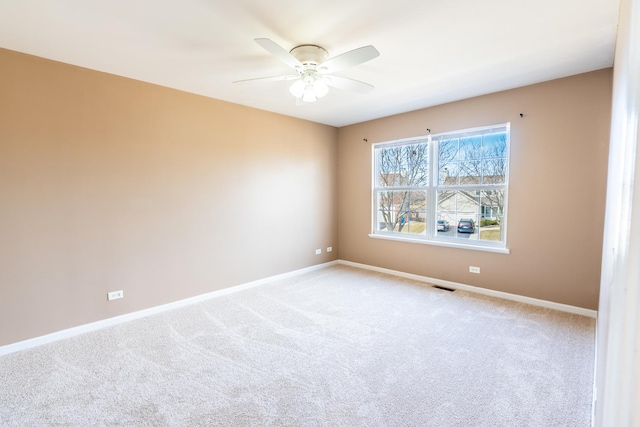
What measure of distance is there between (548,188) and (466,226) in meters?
1.08

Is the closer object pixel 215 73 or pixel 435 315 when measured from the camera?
pixel 215 73

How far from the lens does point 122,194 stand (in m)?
3.26

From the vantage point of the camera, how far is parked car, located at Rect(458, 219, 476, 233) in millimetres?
4199

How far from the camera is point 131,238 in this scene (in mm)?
3336

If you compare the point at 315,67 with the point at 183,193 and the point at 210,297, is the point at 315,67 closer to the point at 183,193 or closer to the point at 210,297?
the point at 183,193

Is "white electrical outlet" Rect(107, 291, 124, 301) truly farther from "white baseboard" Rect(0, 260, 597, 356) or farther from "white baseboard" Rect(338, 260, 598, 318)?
"white baseboard" Rect(338, 260, 598, 318)

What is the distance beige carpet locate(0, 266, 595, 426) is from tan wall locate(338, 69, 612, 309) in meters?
0.41

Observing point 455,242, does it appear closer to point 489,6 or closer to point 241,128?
point 489,6

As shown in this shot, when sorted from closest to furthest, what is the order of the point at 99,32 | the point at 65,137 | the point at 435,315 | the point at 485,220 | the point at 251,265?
the point at 99,32, the point at 65,137, the point at 435,315, the point at 485,220, the point at 251,265

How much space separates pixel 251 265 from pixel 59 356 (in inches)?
88.6

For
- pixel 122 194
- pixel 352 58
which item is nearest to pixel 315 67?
pixel 352 58

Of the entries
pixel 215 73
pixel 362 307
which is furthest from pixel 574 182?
pixel 215 73

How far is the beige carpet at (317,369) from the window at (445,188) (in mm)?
1151

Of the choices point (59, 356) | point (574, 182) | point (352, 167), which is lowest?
point (59, 356)
